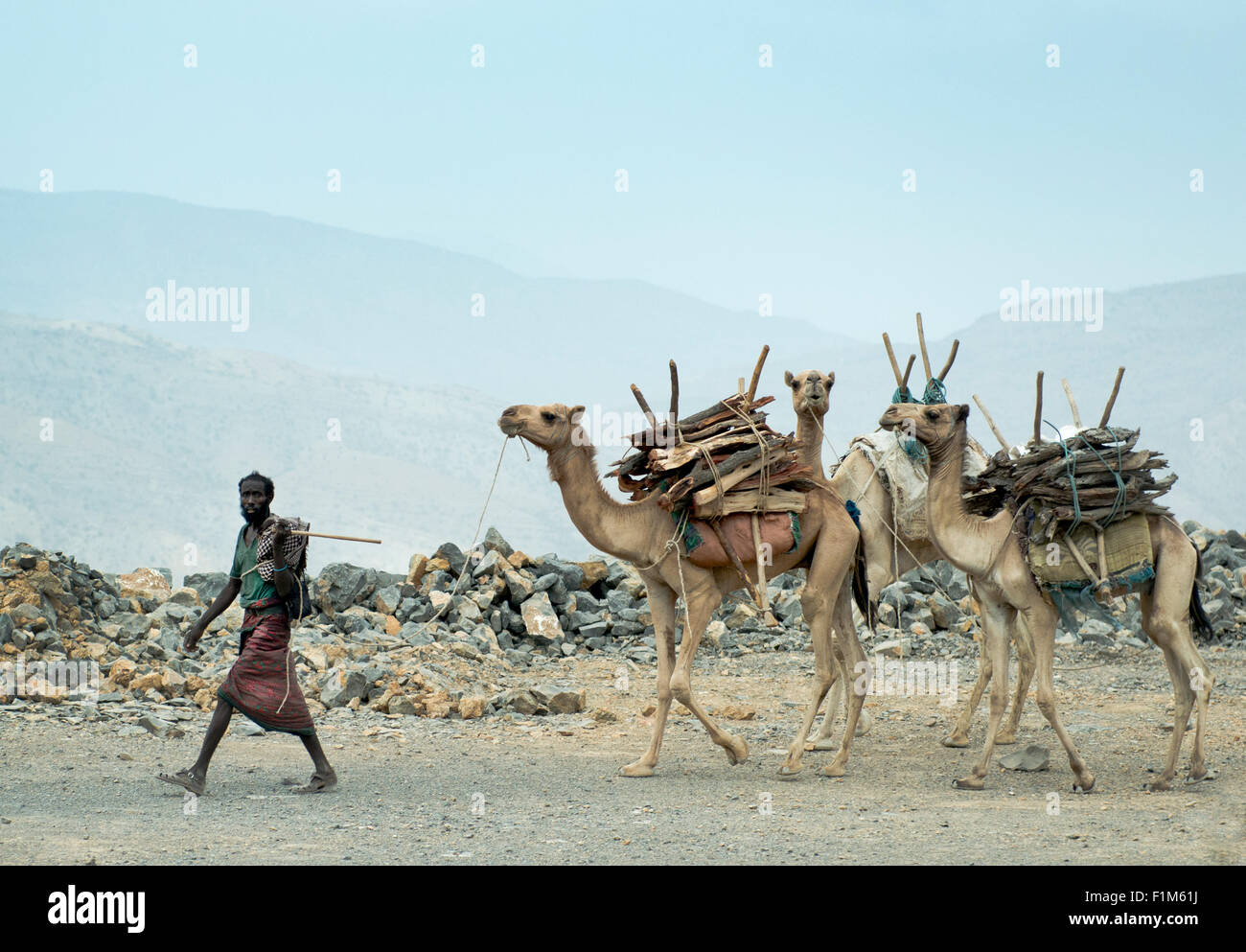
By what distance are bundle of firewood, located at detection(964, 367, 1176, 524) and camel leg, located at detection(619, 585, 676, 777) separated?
270 centimetres

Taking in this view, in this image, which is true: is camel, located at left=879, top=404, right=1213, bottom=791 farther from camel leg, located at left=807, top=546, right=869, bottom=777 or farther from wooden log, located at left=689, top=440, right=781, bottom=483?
wooden log, located at left=689, top=440, right=781, bottom=483

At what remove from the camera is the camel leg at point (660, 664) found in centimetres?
1023

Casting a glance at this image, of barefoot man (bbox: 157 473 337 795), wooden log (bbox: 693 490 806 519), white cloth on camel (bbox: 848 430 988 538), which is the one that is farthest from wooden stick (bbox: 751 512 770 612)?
barefoot man (bbox: 157 473 337 795)

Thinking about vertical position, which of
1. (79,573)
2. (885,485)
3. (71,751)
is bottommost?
(71,751)

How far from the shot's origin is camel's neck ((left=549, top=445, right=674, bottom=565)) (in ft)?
32.8

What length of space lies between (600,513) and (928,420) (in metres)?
2.46

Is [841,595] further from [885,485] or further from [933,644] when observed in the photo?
[933,644]

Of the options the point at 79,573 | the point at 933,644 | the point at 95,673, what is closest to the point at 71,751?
the point at 95,673

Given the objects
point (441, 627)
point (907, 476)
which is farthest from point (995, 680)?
point (441, 627)

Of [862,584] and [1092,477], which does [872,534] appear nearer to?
[862,584]

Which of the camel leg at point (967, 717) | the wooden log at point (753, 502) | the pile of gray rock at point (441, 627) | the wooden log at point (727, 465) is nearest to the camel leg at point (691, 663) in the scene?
the wooden log at point (753, 502)

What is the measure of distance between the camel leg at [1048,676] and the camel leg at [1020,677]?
142cm

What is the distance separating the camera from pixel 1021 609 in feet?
31.8
